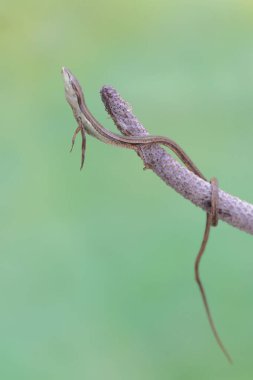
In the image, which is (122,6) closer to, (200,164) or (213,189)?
(200,164)

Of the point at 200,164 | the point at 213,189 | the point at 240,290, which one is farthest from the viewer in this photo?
the point at 200,164

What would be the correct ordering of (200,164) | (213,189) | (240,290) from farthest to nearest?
(200,164) < (240,290) < (213,189)

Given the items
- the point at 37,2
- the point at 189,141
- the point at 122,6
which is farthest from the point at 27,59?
the point at 189,141

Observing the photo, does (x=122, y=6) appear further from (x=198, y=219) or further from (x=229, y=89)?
(x=198, y=219)

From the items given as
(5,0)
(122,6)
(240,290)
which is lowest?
(240,290)

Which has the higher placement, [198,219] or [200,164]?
[200,164]

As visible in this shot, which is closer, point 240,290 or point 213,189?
point 213,189
